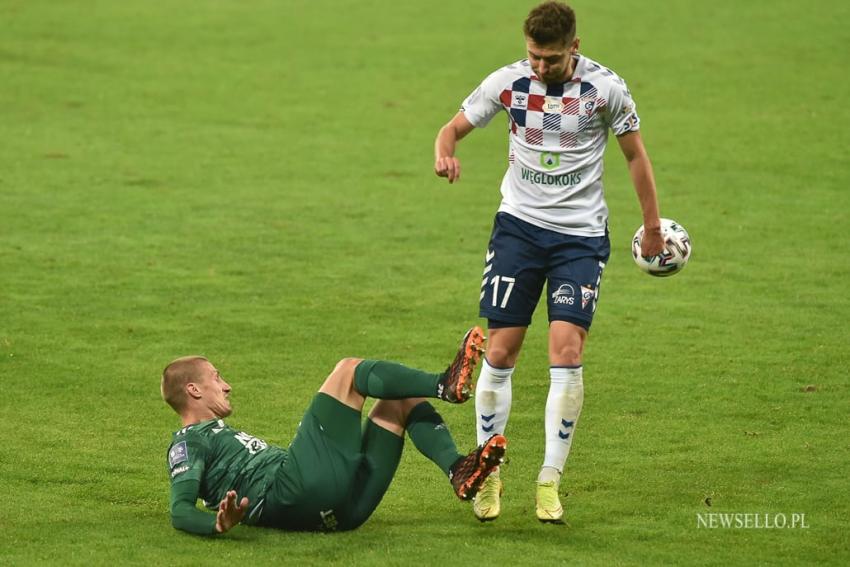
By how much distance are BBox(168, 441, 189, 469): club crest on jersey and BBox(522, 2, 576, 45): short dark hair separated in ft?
8.26

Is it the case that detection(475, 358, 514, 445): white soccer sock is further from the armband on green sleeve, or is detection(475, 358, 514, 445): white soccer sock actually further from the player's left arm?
the armband on green sleeve

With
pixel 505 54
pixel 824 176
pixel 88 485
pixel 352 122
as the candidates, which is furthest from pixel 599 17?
pixel 88 485

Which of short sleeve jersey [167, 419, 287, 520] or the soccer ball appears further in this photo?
the soccer ball

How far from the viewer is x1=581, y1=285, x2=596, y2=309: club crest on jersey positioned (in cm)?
699

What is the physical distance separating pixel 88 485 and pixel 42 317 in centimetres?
399

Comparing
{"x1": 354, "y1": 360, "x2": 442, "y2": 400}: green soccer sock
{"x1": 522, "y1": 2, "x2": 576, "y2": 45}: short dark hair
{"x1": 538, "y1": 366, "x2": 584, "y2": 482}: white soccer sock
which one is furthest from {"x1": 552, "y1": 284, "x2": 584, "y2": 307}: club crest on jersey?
{"x1": 522, "y1": 2, "x2": 576, "y2": 45}: short dark hair

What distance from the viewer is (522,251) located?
23.5 feet

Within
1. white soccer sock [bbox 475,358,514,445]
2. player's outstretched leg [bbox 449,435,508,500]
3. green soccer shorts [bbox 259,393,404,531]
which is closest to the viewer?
player's outstretched leg [bbox 449,435,508,500]

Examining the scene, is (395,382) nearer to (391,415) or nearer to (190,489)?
(391,415)

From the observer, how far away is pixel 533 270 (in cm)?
719

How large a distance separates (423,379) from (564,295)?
0.93m

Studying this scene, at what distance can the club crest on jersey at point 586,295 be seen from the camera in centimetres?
699

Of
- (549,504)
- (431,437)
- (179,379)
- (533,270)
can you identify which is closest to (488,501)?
(549,504)

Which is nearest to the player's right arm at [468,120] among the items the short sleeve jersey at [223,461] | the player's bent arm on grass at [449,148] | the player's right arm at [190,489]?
the player's bent arm on grass at [449,148]
